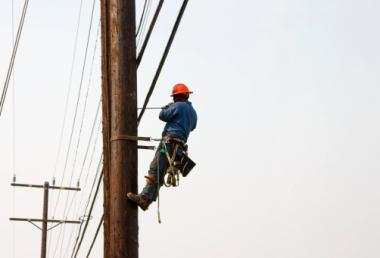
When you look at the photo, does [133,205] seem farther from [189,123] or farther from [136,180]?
[189,123]

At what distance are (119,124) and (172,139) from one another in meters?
0.73

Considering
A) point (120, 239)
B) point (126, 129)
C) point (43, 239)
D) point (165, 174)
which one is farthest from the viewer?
point (43, 239)

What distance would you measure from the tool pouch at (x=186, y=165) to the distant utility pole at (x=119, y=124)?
0.75 meters

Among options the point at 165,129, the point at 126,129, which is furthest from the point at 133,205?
the point at 165,129

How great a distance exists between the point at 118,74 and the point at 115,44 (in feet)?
1.00

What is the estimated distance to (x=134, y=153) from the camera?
6.17m

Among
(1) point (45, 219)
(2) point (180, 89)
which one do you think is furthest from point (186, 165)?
(1) point (45, 219)

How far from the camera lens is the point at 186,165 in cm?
680

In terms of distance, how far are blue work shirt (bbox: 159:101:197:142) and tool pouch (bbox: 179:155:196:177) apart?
0.73 feet

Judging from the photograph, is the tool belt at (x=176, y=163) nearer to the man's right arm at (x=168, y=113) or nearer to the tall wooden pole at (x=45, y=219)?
the man's right arm at (x=168, y=113)

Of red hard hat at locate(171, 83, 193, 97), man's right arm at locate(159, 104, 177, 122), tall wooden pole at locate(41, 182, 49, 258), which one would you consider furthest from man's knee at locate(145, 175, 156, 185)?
tall wooden pole at locate(41, 182, 49, 258)

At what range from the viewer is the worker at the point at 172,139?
6387 mm

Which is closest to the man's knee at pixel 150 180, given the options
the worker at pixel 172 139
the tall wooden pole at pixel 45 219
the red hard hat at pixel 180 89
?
the worker at pixel 172 139

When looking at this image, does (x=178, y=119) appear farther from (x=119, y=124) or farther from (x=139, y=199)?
(x=139, y=199)
